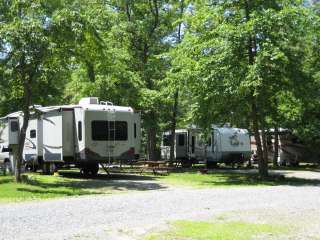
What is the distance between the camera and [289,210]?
12.7 metres

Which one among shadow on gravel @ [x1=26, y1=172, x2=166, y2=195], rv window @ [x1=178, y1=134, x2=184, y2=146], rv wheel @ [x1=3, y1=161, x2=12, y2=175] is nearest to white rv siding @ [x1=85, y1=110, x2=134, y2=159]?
shadow on gravel @ [x1=26, y1=172, x2=166, y2=195]

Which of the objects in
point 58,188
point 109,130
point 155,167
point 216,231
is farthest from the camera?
point 155,167

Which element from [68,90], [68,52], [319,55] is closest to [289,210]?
[68,52]

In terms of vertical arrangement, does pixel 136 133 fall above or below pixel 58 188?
above

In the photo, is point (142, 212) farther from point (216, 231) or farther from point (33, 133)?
point (33, 133)

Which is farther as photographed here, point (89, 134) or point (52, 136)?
point (52, 136)

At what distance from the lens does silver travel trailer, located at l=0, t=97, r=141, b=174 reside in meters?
22.0

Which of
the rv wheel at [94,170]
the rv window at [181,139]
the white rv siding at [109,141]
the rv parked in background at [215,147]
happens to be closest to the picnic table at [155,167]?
the rv wheel at [94,170]

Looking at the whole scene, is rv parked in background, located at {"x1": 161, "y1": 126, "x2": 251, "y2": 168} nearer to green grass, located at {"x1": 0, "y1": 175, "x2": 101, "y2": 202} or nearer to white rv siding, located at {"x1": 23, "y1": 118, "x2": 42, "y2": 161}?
white rv siding, located at {"x1": 23, "y1": 118, "x2": 42, "y2": 161}

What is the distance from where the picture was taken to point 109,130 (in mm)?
22438

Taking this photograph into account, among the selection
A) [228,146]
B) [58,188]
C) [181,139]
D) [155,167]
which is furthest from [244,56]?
[181,139]

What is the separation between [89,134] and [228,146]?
1314 centimetres

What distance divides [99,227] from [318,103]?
1710cm

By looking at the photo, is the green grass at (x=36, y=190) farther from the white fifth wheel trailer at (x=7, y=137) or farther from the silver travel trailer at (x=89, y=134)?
the white fifth wheel trailer at (x=7, y=137)
